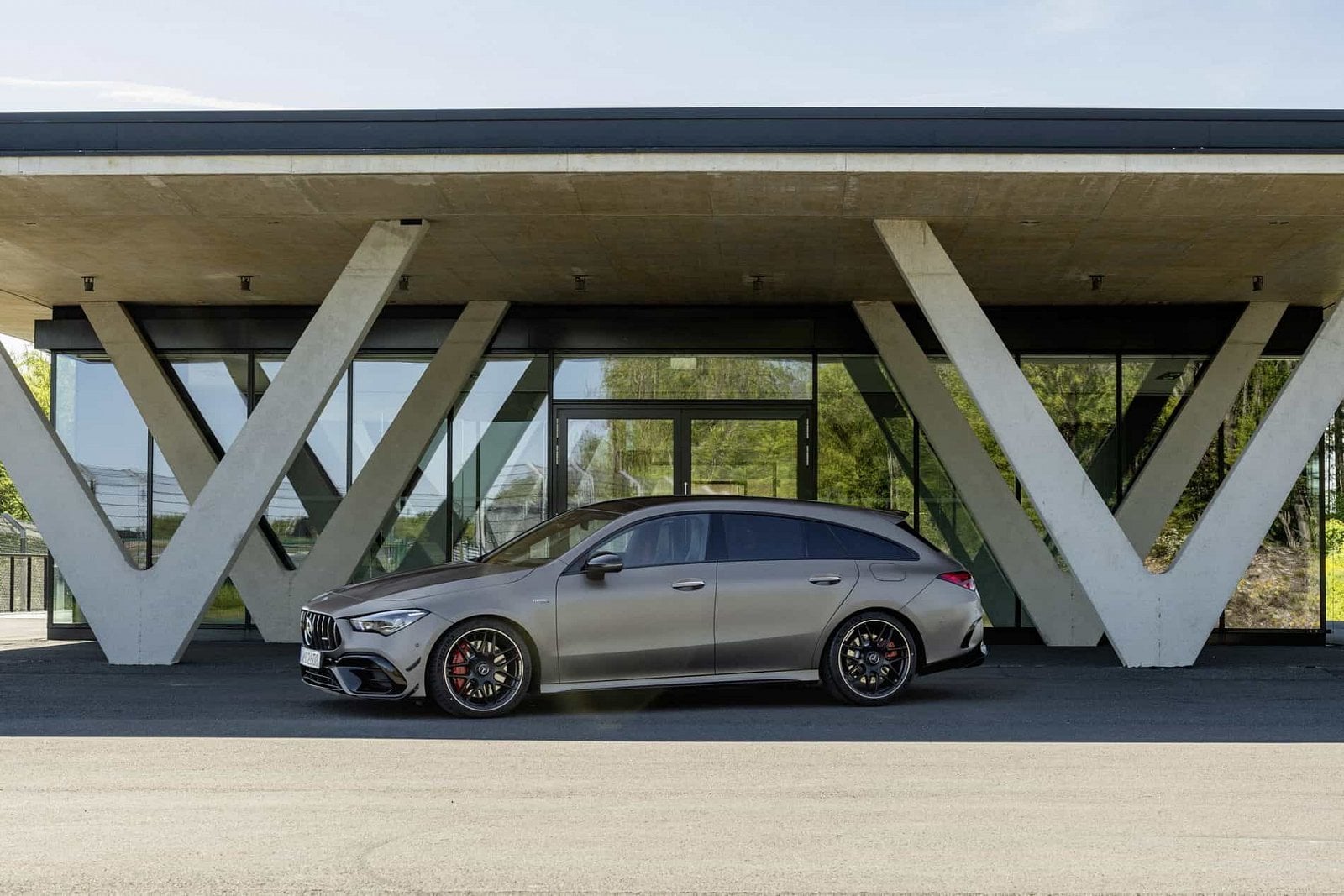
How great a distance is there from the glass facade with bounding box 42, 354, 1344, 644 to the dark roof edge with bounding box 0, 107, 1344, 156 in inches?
261

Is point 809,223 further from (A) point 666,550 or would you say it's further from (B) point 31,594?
(B) point 31,594

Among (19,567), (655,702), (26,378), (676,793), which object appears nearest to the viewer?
(676,793)

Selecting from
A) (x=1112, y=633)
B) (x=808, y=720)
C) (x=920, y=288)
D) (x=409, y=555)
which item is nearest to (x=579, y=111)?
(x=920, y=288)

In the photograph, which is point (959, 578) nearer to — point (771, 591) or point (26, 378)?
point (771, 591)

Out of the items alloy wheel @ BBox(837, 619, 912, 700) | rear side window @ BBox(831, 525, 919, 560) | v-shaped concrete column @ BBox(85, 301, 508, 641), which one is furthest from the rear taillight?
v-shaped concrete column @ BBox(85, 301, 508, 641)

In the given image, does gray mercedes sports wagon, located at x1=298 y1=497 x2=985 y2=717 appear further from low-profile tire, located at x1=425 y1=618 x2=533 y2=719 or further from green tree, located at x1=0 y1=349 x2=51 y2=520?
green tree, located at x1=0 y1=349 x2=51 y2=520

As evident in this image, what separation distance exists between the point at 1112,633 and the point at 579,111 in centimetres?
680

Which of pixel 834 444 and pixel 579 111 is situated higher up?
pixel 579 111

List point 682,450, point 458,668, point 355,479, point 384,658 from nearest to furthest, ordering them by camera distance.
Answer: point 384,658
point 458,668
point 682,450
point 355,479

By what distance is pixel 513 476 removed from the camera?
1894cm

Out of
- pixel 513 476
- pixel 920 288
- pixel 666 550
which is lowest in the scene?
pixel 666 550

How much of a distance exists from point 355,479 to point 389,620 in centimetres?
907

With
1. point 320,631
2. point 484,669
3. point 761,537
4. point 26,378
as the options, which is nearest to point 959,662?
point 761,537

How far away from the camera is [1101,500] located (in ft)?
45.5
